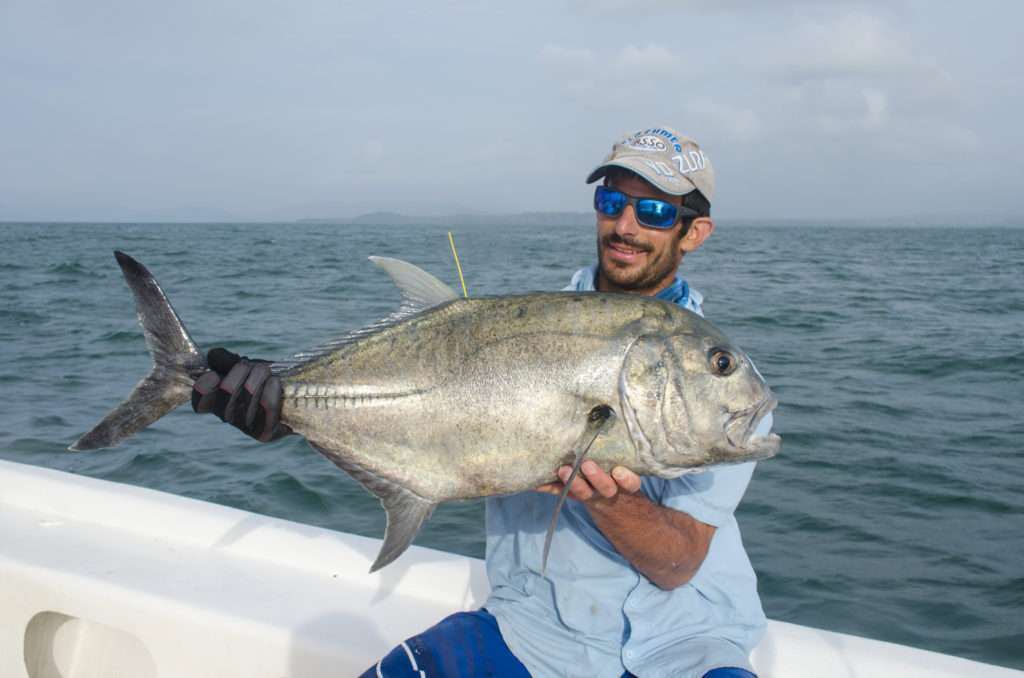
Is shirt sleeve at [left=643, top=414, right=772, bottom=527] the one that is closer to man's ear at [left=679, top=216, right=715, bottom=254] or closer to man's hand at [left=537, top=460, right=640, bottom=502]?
man's hand at [left=537, top=460, right=640, bottom=502]

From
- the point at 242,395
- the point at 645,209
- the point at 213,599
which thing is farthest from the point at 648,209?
the point at 213,599

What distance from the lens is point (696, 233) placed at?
3.17 m

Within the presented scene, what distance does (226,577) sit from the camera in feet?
10.9

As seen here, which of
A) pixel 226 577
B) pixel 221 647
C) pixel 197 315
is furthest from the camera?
pixel 197 315

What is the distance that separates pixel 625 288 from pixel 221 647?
6.53 ft

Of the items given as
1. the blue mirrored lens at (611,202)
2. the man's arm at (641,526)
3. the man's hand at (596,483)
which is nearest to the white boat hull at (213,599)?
the man's arm at (641,526)

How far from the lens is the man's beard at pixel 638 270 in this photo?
3.01m

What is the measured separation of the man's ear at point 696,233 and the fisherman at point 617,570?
126 millimetres

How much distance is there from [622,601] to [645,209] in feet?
4.47

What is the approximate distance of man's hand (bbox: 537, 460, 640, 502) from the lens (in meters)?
2.19

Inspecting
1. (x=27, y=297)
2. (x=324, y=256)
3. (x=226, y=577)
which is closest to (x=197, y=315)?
(x=27, y=297)

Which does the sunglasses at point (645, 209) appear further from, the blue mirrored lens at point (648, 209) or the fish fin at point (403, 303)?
the fish fin at point (403, 303)

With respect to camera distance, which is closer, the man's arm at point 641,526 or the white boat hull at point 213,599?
the man's arm at point 641,526

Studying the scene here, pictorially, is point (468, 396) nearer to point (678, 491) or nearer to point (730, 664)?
point (678, 491)
